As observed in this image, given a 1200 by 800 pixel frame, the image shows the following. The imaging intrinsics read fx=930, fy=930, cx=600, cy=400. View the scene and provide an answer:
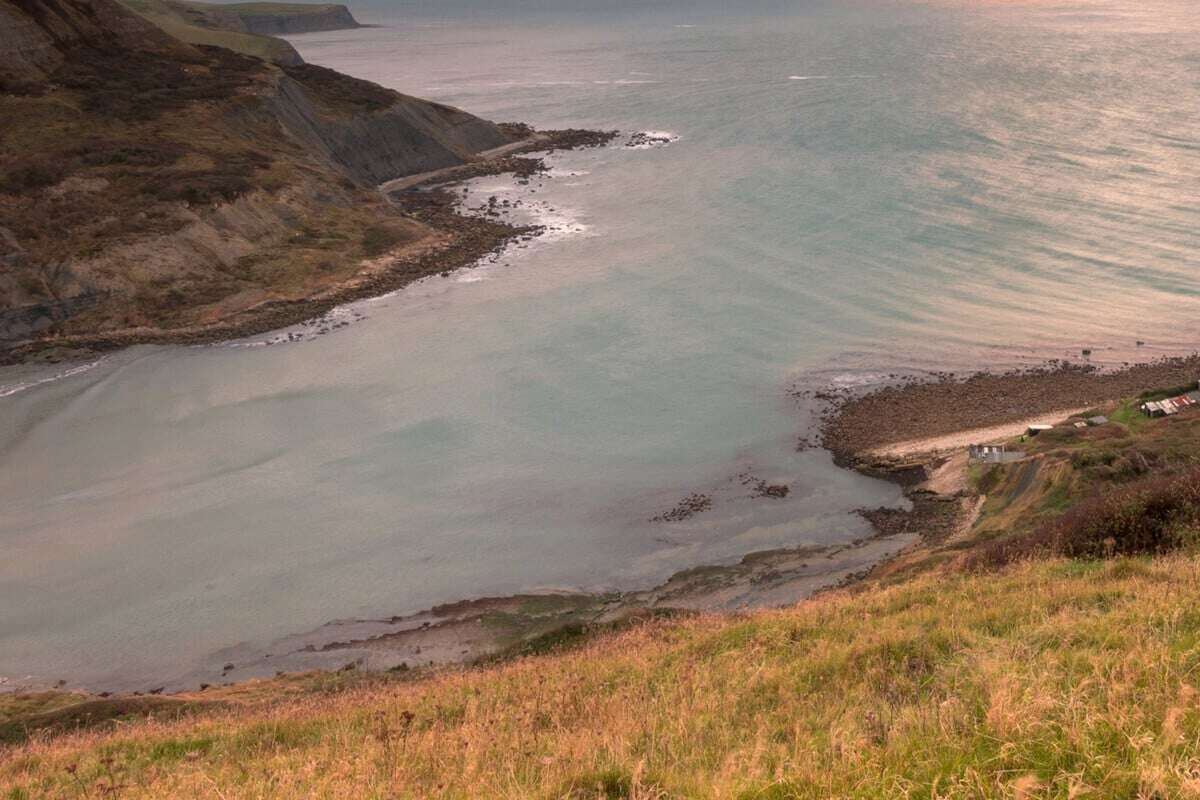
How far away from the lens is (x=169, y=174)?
197 ft

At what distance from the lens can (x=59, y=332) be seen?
48.8 meters

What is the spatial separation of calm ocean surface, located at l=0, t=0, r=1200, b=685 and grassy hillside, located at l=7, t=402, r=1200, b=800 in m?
10.8

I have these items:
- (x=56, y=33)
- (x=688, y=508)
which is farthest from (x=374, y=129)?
(x=688, y=508)

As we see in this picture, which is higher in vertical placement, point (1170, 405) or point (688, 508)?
point (1170, 405)

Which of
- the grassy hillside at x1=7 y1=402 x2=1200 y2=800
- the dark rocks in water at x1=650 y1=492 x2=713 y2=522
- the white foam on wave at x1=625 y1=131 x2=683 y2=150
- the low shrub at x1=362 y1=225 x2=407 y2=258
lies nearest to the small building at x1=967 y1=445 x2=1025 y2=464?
the dark rocks in water at x1=650 y1=492 x2=713 y2=522

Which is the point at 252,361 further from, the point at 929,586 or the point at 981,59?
the point at 981,59

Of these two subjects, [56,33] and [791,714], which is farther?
[56,33]

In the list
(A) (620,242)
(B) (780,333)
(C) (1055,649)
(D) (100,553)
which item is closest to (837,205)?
(A) (620,242)

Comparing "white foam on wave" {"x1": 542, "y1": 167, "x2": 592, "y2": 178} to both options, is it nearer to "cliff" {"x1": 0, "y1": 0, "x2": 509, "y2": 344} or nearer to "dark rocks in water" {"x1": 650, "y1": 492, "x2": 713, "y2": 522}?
"cliff" {"x1": 0, "y1": 0, "x2": 509, "y2": 344}

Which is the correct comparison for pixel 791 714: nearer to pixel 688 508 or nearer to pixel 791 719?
pixel 791 719

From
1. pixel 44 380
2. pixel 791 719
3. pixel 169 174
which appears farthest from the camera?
pixel 169 174

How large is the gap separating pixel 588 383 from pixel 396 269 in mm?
21190

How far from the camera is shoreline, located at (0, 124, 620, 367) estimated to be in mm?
47844

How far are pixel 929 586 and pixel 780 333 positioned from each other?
31.7 metres
